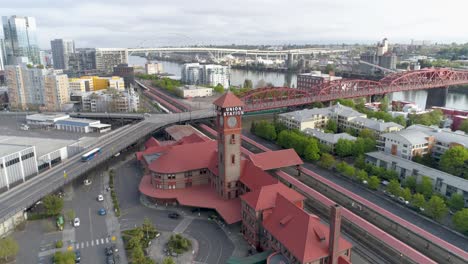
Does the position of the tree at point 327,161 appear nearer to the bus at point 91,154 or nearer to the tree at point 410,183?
the tree at point 410,183

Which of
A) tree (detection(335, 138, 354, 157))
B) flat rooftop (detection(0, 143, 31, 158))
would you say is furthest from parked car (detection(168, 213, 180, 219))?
tree (detection(335, 138, 354, 157))

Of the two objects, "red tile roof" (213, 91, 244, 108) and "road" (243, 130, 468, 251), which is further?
"red tile roof" (213, 91, 244, 108)

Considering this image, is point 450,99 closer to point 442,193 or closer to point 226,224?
point 442,193

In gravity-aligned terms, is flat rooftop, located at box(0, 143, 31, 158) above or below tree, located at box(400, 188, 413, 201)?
above

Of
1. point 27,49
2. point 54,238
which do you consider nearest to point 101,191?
point 54,238

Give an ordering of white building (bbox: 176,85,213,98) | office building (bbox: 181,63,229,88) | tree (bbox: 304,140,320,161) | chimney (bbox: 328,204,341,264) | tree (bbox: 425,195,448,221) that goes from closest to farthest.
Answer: chimney (bbox: 328,204,341,264) < tree (bbox: 425,195,448,221) < tree (bbox: 304,140,320,161) < white building (bbox: 176,85,213,98) < office building (bbox: 181,63,229,88)

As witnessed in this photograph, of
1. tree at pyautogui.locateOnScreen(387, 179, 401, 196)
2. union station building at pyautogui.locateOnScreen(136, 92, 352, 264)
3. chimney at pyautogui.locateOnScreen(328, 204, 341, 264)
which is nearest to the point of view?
chimney at pyautogui.locateOnScreen(328, 204, 341, 264)

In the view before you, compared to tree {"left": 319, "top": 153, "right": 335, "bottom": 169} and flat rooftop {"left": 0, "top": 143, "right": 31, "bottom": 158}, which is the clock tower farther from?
flat rooftop {"left": 0, "top": 143, "right": 31, "bottom": 158}

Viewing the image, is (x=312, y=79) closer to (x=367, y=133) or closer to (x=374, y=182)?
(x=367, y=133)
